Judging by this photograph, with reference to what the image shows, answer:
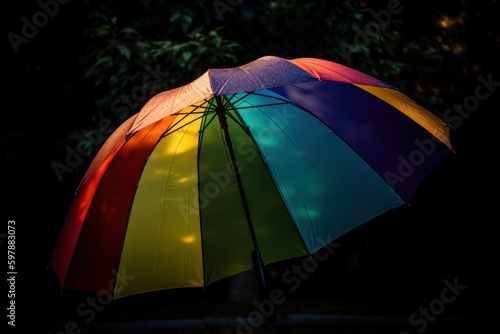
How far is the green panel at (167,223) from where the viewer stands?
321 cm

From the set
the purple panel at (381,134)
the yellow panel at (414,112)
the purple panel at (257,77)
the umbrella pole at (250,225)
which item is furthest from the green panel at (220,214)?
the yellow panel at (414,112)

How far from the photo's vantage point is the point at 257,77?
8.24 feet

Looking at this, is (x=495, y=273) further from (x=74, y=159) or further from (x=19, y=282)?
(x=19, y=282)

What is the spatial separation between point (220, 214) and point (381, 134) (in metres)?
1.26

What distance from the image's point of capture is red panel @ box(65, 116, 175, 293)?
10.2ft

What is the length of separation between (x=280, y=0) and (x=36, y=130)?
13.2 ft

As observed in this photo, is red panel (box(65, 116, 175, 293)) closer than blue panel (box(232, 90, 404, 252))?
Yes

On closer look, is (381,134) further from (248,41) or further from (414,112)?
(248,41)

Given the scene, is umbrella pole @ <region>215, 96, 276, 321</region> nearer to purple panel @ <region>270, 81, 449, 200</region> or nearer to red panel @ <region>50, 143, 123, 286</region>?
purple panel @ <region>270, 81, 449, 200</region>

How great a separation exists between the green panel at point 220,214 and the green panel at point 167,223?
6 cm

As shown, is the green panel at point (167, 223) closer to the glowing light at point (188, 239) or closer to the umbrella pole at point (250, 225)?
the glowing light at point (188, 239)

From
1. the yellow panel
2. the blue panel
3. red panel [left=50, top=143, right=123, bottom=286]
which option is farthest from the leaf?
the yellow panel

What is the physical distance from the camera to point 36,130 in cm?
697

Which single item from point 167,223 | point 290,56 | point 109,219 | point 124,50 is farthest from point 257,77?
point 290,56
